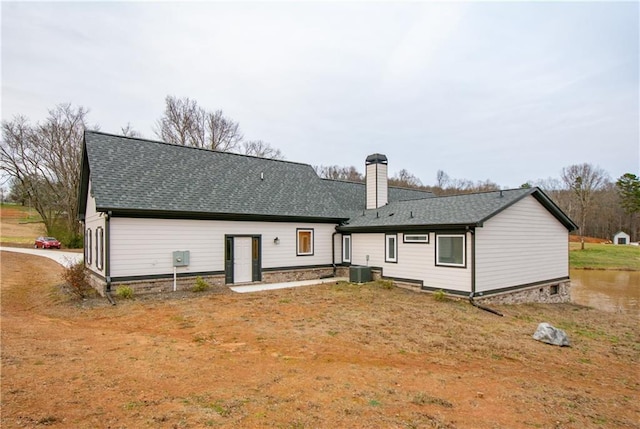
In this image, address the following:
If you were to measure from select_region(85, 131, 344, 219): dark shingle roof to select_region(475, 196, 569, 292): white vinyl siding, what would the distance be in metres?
6.89

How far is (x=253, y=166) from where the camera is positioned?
16.2m

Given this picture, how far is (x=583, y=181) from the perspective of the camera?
42.7 meters

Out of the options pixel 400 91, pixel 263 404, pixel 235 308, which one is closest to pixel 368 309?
pixel 235 308

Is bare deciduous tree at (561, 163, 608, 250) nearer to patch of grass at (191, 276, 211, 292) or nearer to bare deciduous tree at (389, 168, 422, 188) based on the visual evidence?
bare deciduous tree at (389, 168, 422, 188)

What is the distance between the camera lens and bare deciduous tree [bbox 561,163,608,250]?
139 ft

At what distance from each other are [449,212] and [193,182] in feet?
32.0

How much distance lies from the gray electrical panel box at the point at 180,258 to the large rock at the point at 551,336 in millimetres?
10473

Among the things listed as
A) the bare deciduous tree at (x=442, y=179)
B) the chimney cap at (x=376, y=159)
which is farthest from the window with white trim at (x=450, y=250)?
the bare deciduous tree at (x=442, y=179)

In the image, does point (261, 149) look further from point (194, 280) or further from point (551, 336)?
point (551, 336)

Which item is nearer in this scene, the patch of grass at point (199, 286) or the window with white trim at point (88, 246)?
the patch of grass at point (199, 286)

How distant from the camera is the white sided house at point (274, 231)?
438 inches

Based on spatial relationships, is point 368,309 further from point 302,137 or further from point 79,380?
point 302,137

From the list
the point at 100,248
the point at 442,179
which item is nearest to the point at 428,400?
the point at 100,248

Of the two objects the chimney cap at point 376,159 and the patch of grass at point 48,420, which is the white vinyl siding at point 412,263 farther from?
the patch of grass at point 48,420
